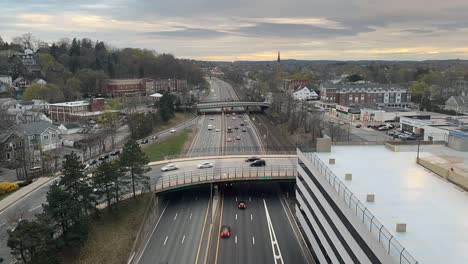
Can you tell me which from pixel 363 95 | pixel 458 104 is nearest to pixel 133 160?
pixel 458 104

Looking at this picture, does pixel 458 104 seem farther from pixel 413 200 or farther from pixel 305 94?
pixel 413 200

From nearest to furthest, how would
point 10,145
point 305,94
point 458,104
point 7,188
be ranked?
point 7,188 → point 10,145 → point 458,104 → point 305,94

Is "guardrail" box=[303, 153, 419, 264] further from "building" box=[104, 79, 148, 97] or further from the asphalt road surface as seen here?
"building" box=[104, 79, 148, 97]

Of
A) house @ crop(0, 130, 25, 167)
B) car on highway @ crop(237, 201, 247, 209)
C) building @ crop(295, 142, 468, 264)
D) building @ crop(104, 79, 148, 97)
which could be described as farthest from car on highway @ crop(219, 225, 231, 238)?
building @ crop(104, 79, 148, 97)

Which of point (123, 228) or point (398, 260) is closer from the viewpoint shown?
point (398, 260)

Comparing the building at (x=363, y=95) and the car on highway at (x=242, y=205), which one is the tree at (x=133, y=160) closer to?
the car on highway at (x=242, y=205)

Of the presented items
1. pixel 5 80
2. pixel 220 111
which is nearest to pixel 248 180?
pixel 220 111

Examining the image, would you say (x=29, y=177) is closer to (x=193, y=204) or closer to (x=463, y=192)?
(x=193, y=204)
